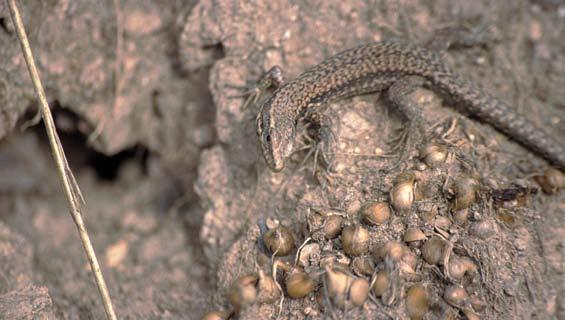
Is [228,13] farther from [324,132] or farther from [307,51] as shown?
[324,132]

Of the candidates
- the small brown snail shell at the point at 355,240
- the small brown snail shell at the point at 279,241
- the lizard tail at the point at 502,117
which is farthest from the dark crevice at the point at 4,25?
the lizard tail at the point at 502,117

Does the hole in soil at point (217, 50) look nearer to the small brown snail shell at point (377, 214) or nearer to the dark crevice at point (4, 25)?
the dark crevice at point (4, 25)

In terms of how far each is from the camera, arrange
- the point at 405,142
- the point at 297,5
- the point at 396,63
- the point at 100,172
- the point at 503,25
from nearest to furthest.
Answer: the point at 405,142
the point at 396,63
the point at 297,5
the point at 503,25
the point at 100,172

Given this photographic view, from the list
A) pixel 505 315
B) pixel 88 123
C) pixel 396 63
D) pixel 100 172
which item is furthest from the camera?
pixel 100 172

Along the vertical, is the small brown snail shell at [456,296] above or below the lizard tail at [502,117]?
below

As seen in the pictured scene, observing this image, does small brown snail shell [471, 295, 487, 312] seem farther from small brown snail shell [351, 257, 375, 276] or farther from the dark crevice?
the dark crevice

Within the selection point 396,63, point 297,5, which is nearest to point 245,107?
point 297,5

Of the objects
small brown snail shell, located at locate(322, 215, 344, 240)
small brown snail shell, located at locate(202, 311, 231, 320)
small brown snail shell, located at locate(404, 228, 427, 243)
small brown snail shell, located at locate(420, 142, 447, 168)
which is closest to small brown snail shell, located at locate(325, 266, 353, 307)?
small brown snail shell, located at locate(322, 215, 344, 240)
